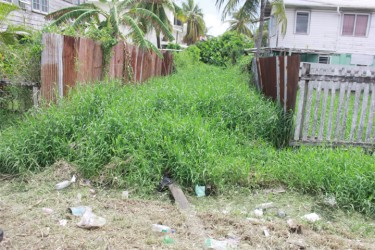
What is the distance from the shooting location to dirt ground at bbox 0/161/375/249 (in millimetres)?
2816

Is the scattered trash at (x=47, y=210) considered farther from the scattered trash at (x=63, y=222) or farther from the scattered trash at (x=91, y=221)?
the scattered trash at (x=91, y=221)

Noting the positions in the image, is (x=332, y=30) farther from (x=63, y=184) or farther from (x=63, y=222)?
(x=63, y=222)

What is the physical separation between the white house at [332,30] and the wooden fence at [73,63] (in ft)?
38.7

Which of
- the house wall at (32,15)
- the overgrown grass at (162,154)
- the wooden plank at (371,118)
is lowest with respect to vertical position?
the overgrown grass at (162,154)

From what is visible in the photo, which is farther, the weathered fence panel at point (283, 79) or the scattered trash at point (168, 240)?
the weathered fence panel at point (283, 79)

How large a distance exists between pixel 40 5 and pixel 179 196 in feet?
41.4

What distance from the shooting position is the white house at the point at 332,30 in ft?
57.8

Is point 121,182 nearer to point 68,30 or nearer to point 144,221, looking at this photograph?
point 144,221

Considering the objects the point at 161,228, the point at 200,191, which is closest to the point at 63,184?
the point at 161,228

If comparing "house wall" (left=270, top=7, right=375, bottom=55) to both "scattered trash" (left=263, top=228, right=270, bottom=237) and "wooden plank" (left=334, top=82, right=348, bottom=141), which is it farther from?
"scattered trash" (left=263, top=228, right=270, bottom=237)

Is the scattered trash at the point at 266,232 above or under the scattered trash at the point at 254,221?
under

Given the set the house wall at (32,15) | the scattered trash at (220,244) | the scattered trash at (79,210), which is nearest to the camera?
the scattered trash at (220,244)

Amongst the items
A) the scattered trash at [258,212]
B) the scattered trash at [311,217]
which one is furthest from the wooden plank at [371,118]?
the scattered trash at [258,212]

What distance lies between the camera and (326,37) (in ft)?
59.3
